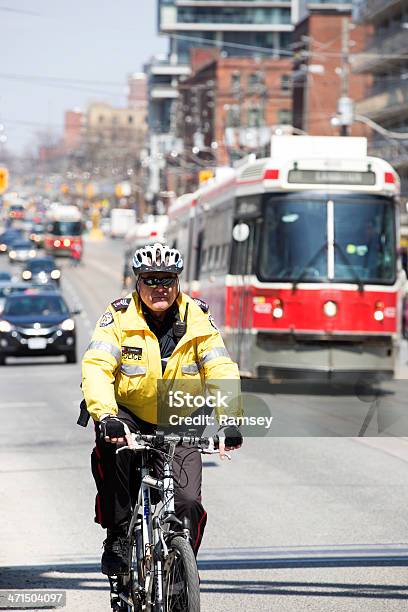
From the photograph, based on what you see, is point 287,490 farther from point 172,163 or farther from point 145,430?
point 172,163

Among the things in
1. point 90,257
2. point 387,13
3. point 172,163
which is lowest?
point 90,257

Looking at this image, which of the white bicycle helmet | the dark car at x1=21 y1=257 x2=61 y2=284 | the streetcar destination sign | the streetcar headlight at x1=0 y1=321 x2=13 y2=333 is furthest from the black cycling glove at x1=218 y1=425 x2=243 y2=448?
the dark car at x1=21 y1=257 x2=61 y2=284

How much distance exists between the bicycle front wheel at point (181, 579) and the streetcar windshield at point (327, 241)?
15317mm

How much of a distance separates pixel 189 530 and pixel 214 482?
6.39 metres

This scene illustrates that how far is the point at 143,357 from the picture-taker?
22.4ft

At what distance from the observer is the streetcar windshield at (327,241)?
21.4 metres

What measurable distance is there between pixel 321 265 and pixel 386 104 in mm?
67130

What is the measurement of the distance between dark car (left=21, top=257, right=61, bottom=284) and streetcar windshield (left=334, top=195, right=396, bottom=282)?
151 ft

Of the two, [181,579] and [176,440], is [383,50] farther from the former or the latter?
[181,579]

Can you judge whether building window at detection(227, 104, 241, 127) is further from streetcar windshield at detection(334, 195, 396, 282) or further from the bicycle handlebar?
the bicycle handlebar

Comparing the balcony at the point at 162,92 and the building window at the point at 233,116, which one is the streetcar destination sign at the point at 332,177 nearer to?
the building window at the point at 233,116

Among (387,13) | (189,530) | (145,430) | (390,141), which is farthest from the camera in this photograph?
(387,13)

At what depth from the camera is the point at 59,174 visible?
130 m

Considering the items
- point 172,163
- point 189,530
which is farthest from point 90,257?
point 189,530
